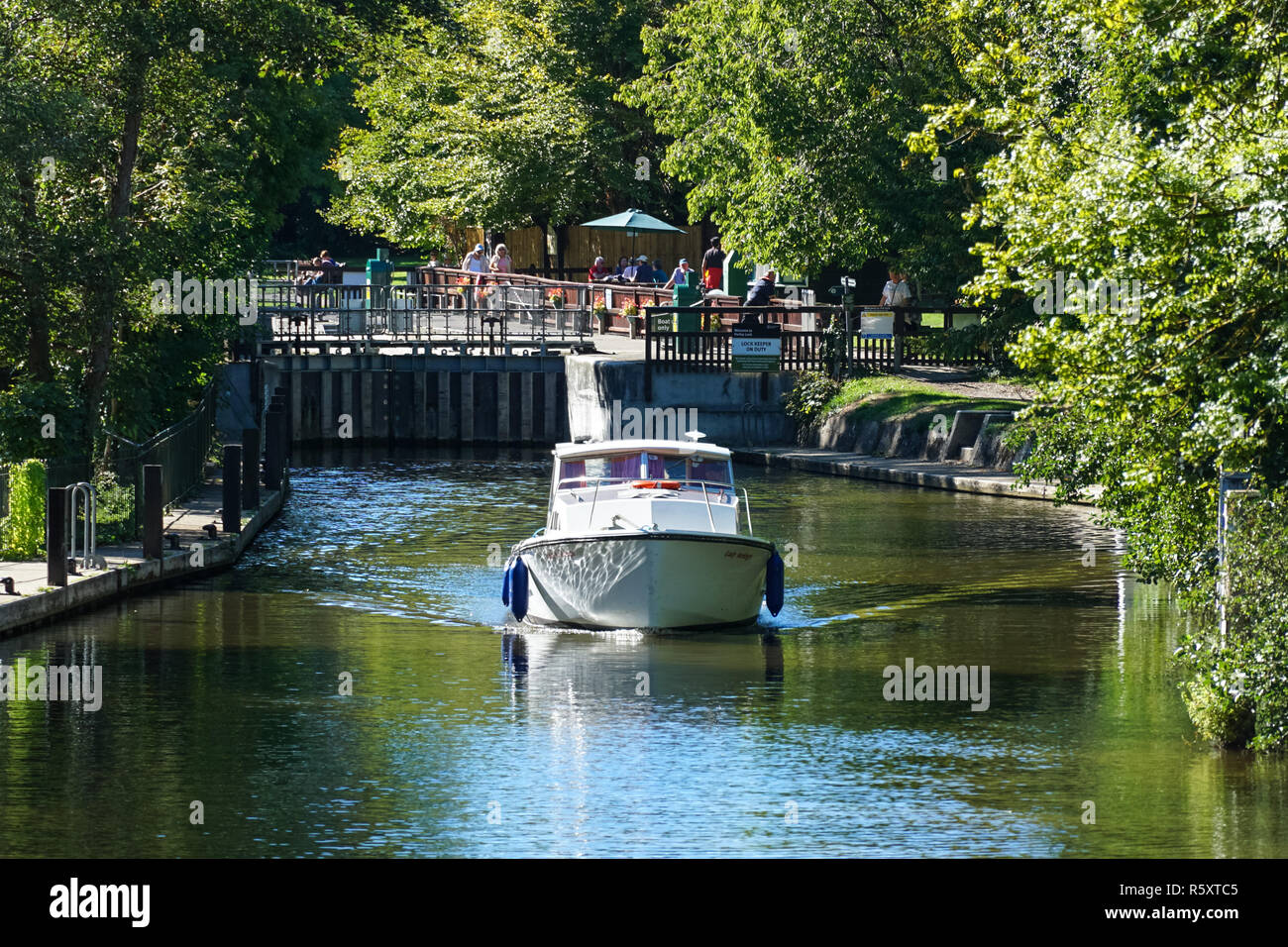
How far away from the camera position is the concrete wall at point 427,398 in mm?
43719

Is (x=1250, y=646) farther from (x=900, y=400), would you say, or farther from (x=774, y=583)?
(x=900, y=400)

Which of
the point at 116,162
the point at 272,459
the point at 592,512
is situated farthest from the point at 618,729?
the point at 272,459

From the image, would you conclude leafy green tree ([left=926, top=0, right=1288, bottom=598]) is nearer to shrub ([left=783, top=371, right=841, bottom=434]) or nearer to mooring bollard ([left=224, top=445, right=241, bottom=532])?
mooring bollard ([left=224, top=445, right=241, bottom=532])

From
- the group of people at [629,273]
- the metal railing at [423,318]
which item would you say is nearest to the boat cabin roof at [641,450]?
the metal railing at [423,318]

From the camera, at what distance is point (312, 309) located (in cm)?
4375

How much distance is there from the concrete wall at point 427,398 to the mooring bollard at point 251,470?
15.0 m

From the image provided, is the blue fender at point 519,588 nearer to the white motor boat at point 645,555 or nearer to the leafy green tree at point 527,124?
the white motor boat at point 645,555

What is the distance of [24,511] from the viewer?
841 inches

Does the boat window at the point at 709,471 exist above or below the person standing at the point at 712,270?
below

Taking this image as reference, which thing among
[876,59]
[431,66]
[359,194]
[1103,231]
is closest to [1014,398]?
[876,59]

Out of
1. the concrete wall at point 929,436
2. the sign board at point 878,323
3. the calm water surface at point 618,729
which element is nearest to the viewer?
the calm water surface at point 618,729

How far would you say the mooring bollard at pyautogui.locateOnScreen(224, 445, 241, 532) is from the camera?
998 inches

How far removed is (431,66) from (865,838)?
50.3m

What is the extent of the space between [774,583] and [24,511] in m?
8.52
